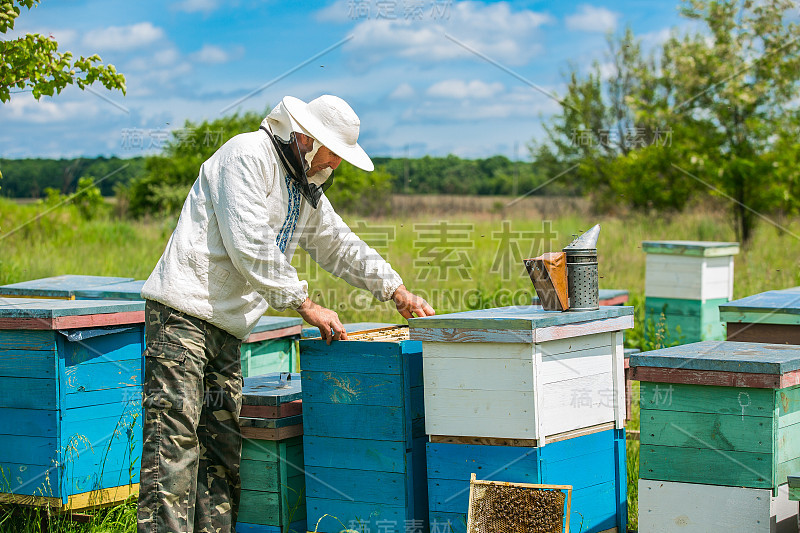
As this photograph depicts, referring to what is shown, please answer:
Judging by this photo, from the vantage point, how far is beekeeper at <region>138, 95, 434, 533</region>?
296 centimetres

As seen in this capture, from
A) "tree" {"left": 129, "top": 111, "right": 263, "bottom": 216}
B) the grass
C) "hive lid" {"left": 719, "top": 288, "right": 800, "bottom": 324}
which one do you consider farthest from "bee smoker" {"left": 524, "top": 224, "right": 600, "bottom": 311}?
"tree" {"left": 129, "top": 111, "right": 263, "bottom": 216}

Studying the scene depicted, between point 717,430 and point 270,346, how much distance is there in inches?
108

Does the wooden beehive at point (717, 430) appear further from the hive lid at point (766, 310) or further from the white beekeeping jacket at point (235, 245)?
the white beekeeping jacket at point (235, 245)

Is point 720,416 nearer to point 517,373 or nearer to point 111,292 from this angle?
point 517,373

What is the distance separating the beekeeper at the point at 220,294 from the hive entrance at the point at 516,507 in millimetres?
827

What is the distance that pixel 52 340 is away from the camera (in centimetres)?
346

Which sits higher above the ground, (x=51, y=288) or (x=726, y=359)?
(x=51, y=288)

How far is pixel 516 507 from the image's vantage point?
9.18 feet

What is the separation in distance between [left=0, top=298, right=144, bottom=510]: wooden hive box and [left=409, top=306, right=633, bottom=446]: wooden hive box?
5.24 ft

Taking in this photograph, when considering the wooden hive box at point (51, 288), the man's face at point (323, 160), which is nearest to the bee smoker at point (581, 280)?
the man's face at point (323, 160)

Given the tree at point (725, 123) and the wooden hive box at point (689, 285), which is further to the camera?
the tree at point (725, 123)

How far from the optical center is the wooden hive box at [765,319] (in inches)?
146

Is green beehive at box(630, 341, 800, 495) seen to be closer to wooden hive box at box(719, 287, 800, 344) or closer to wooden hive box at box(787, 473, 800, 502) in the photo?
wooden hive box at box(787, 473, 800, 502)

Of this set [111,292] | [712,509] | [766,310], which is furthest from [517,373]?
[111,292]
